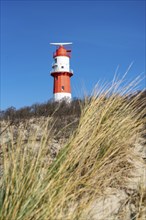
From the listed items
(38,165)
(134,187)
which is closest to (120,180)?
(134,187)

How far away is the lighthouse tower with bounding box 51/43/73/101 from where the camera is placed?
97.0 ft

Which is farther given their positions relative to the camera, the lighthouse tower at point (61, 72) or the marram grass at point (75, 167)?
the lighthouse tower at point (61, 72)

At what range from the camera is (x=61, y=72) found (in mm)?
30812

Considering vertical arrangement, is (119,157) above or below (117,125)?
below

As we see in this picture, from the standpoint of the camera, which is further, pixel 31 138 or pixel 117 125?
pixel 117 125

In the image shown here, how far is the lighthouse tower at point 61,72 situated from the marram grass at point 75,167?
82.0 feet

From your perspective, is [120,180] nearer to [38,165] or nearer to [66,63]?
[38,165]

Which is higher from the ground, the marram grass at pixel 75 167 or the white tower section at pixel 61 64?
the white tower section at pixel 61 64

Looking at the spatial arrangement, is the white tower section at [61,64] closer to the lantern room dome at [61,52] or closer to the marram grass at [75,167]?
the lantern room dome at [61,52]

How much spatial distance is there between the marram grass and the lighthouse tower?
24994mm

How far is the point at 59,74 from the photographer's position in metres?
30.9

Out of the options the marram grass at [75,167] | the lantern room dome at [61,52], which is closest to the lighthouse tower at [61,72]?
the lantern room dome at [61,52]

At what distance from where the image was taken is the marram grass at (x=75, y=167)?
2.36 meters

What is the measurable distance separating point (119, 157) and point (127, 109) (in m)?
0.62
